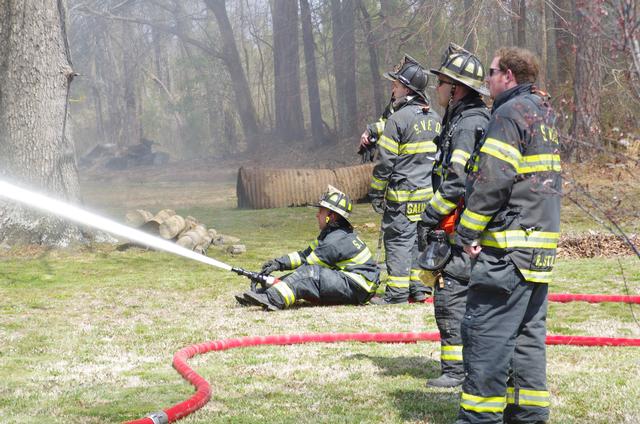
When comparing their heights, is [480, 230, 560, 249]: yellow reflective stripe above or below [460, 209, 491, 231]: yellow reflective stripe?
below

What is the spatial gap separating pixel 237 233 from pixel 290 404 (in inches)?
382

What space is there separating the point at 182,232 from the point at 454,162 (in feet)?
26.8

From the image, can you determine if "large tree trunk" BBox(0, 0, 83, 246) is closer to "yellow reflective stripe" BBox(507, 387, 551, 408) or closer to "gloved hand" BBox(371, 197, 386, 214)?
"gloved hand" BBox(371, 197, 386, 214)

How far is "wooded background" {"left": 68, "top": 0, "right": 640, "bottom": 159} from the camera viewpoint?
16.4m

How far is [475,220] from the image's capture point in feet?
13.4

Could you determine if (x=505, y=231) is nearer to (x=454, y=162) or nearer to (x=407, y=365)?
(x=454, y=162)

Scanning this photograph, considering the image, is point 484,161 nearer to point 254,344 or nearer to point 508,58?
point 508,58

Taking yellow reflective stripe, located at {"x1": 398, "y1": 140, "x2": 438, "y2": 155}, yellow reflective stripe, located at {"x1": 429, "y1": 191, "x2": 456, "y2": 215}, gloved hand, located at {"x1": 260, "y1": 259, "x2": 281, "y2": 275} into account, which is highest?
yellow reflective stripe, located at {"x1": 398, "y1": 140, "x2": 438, "y2": 155}

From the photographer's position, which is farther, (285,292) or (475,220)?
(285,292)

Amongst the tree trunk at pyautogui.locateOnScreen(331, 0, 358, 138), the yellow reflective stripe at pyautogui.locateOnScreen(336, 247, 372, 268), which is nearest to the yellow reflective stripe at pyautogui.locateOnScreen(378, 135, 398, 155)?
the yellow reflective stripe at pyautogui.locateOnScreen(336, 247, 372, 268)

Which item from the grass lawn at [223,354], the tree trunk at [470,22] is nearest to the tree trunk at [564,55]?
the tree trunk at [470,22]

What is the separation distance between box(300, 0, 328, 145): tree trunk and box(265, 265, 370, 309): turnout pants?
81.9ft

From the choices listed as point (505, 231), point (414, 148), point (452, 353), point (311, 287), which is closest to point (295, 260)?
point (311, 287)

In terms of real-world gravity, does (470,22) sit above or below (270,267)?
above
